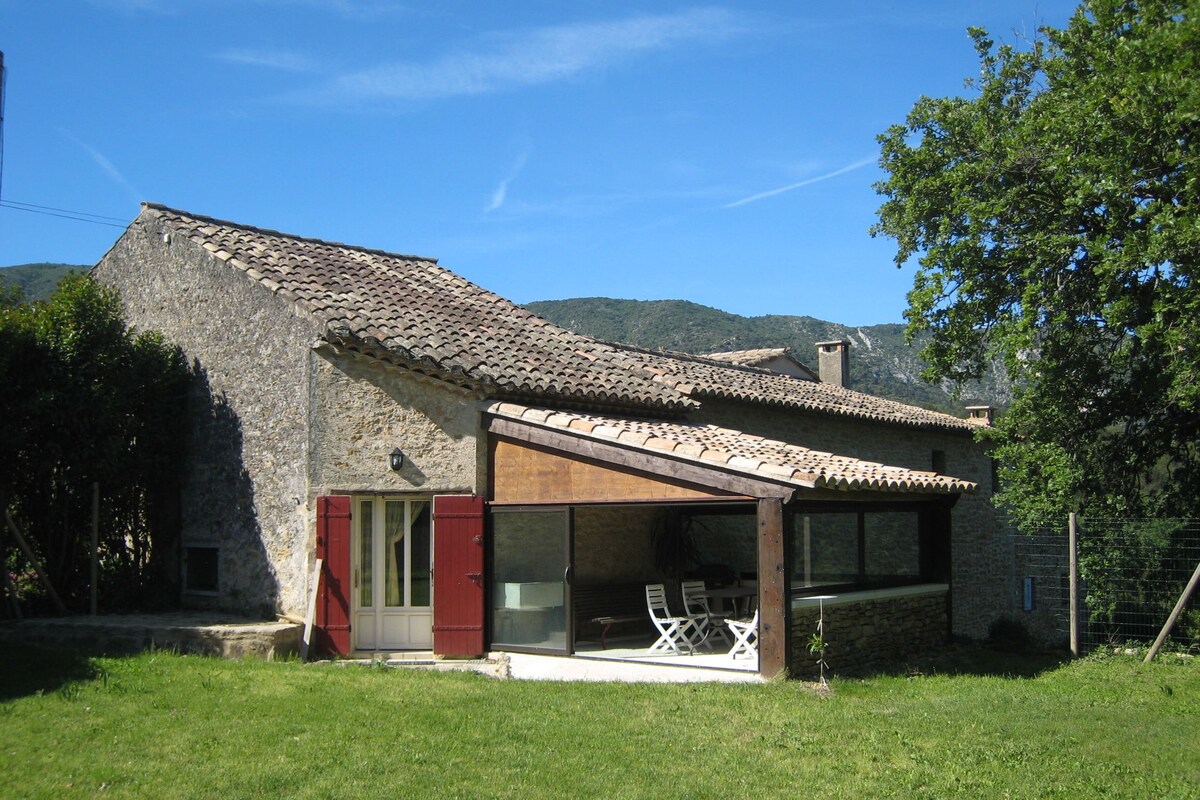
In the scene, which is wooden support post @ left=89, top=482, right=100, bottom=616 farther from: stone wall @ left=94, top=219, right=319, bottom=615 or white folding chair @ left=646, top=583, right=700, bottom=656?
white folding chair @ left=646, top=583, right=700, bottom=656

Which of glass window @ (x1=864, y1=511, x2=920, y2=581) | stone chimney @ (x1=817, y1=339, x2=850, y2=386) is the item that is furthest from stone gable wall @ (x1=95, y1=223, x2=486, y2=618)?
stone chimney @ (x1=817, y1=339, x2=850, y2=386)

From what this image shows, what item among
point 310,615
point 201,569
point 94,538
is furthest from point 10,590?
point 310,615

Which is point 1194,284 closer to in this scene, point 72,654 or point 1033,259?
point 1033,259

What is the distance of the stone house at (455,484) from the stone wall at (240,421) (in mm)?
30

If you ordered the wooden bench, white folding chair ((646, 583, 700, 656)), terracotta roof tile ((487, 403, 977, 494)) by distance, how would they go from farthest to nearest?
the wooden bench, white folding chair ((646, 583, 700, 656)), terracotta roof tile ((487, 403, 977, 494))

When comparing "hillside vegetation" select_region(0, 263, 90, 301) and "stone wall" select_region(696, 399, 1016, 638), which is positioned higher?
"hillside vegetation" select_region(0, 263, 90, 301)

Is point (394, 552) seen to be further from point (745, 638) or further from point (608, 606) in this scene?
point (745, 638)

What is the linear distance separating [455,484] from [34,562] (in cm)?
535

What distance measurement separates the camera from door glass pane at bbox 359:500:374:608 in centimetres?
1240

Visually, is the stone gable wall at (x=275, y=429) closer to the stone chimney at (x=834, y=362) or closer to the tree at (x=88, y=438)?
the tree at (x=88, y=438)

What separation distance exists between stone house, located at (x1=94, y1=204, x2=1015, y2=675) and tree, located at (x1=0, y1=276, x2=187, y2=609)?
48cm

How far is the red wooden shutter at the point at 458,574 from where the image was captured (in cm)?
1204

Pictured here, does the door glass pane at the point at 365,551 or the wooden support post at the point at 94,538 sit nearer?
the door glass pane at the point at 365,551

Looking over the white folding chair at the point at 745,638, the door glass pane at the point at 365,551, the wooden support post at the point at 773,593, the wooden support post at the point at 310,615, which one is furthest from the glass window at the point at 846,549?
the wooden support post at the point at 310,615
